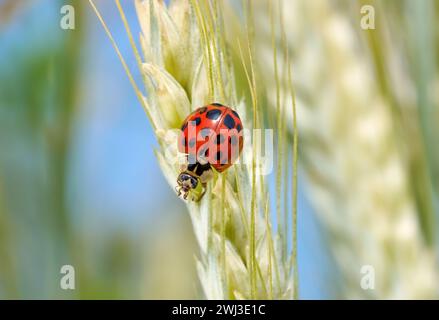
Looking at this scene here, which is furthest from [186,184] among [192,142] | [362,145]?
[362,145]

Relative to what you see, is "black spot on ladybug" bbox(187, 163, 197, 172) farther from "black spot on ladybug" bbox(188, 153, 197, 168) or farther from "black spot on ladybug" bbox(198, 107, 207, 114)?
"black spot on ladybug" bbox(198, 107, 207, 114)

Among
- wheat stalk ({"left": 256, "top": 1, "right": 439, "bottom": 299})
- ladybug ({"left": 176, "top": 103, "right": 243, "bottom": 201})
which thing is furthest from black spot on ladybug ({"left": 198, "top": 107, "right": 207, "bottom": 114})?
wheat stalk ({"left": 256, "top": 1, "right": 439, "bottom": 299})

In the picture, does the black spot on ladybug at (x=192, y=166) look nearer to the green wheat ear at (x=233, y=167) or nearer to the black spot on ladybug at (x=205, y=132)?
the black spot on ladybug at (x=205, y=132)

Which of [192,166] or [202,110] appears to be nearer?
[202,110]

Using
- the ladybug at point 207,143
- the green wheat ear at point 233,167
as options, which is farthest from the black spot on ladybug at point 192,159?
the green wheat ear at point 233,167

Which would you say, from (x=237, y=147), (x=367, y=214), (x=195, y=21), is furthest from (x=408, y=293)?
(x=195, y=21)

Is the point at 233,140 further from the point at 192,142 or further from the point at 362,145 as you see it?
the point at 362,145

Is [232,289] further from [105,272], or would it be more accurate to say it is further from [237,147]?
[105,272]
